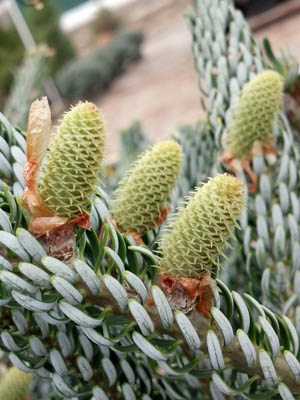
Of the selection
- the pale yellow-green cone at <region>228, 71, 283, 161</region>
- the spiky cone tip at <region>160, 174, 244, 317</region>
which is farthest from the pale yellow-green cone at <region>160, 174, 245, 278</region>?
the pale yellow-green cone at <region>228, 71, 283, 161</region>

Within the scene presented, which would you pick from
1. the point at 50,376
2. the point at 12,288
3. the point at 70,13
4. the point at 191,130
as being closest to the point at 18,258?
the point at 12,288

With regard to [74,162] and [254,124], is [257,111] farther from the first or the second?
[74,162]

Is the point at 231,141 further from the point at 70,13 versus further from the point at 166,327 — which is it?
the point at 70,13

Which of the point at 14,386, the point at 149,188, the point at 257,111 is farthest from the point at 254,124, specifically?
the point at 14,386

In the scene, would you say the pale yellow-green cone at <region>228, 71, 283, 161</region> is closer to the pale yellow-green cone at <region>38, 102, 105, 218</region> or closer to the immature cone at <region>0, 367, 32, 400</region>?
the pale yellow-green cone at <region>38, 102, 105, 218</region>

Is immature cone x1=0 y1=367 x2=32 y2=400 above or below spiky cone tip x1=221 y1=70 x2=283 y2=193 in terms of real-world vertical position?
below

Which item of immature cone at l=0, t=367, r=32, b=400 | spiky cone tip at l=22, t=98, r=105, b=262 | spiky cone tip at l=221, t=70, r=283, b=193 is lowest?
immature cone at l=0, t=367, r=32, b=400
